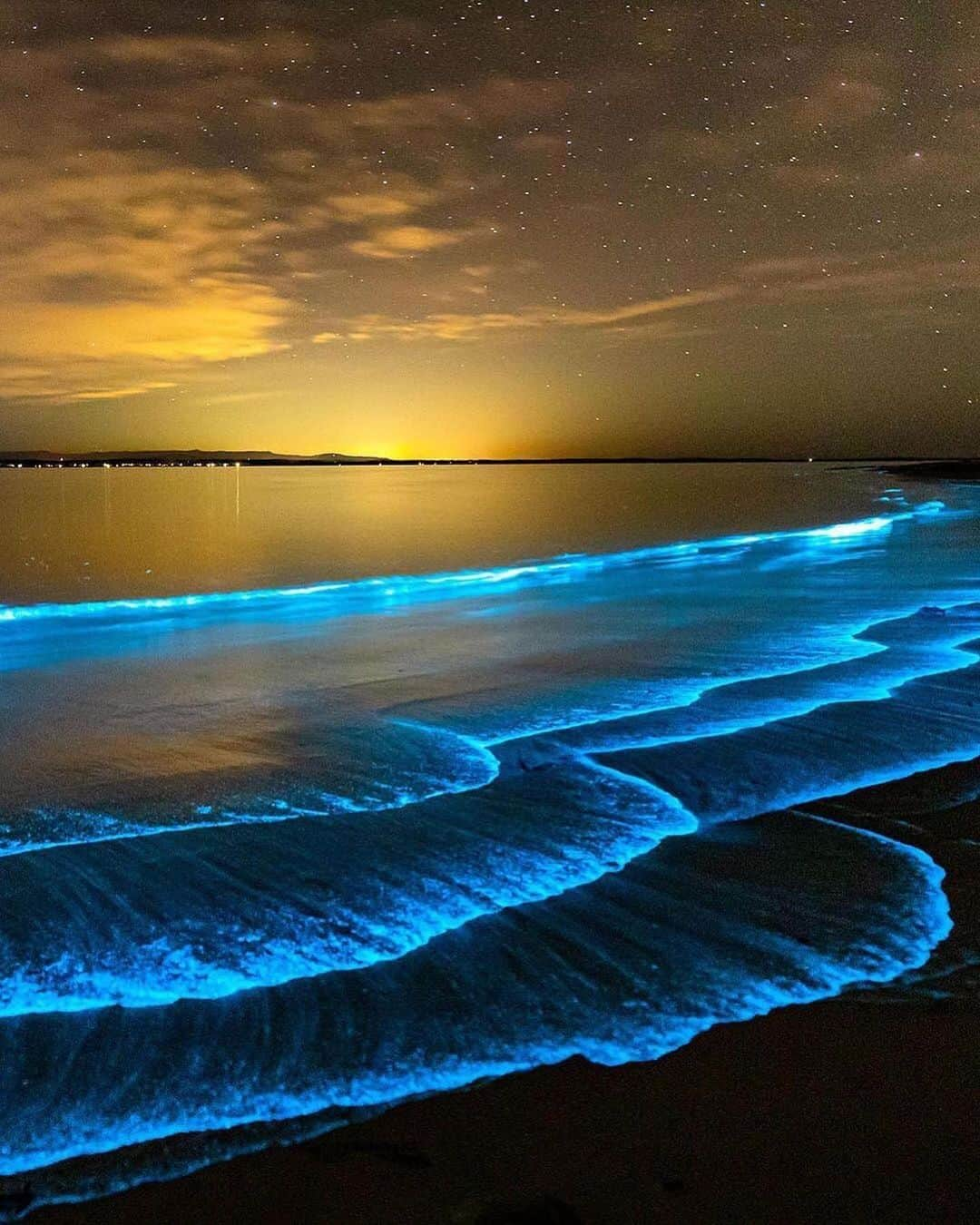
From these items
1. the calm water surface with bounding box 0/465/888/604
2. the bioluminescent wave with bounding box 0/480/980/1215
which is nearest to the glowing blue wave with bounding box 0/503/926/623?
the calm water surface with bounding box 0/465/888/604

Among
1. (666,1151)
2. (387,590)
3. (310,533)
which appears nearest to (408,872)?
(666,1151)

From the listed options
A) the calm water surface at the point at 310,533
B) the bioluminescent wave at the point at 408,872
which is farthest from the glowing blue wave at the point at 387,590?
the bioluminescent wave at the point at 408,872

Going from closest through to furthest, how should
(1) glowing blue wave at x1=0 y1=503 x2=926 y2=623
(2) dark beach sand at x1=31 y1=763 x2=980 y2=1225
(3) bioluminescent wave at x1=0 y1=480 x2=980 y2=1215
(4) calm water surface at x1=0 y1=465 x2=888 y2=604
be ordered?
(2) dark beach sand at x1=31 y1=763 x2=980 y2=1225 < (3) bioluminescent wave at x1=0 y1=480 x2=980 y2=1215 < (1) glowing blue wave at x1=0 y1=503 x2=926 y2=623 < (4) calm water surface at x1=0 y1=465 x2=888 y2=604

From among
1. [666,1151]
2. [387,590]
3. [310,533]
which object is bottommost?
[666,1151]

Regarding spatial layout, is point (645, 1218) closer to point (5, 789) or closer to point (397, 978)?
point (397, 978)

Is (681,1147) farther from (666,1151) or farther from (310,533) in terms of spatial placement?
(310,533)

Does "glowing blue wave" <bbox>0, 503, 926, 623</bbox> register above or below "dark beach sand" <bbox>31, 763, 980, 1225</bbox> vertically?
above

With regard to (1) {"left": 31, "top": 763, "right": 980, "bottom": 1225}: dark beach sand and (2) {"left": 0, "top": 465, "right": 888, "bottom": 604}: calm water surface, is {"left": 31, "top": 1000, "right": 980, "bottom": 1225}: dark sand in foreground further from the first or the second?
(2) {"left": 0, "top": 465, "right": 888, "bottom": 604}: calm water surface
